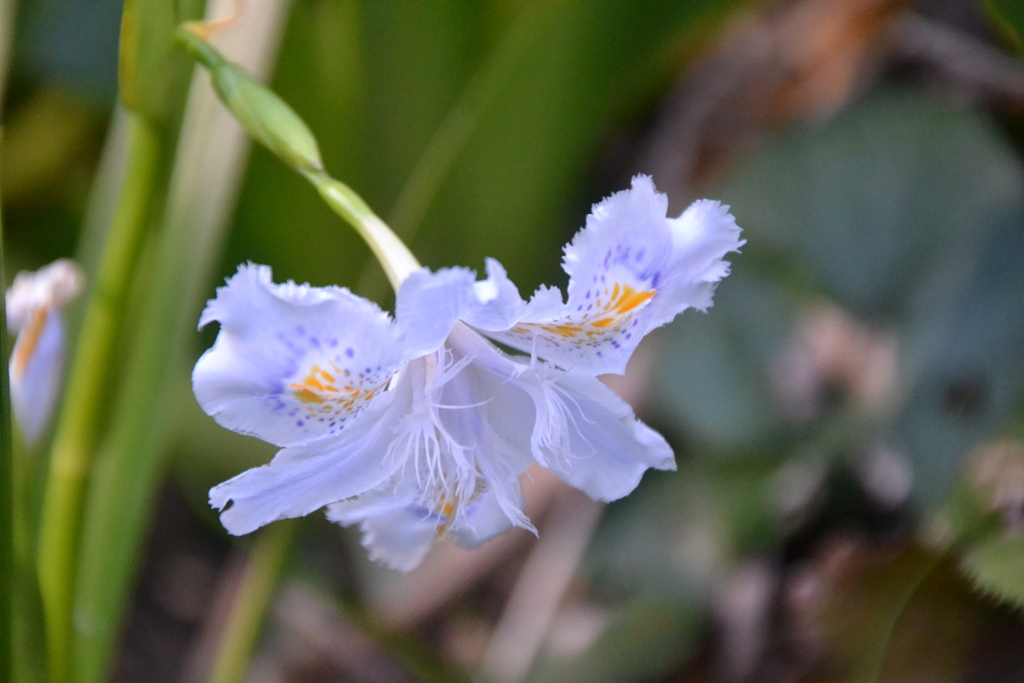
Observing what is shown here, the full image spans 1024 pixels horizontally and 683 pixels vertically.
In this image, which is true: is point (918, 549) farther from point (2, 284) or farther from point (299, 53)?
point (299, 53)

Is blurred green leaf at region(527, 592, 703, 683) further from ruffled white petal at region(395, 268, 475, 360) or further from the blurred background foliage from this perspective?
ruffled white petal at region(395, 268, 475, 360)

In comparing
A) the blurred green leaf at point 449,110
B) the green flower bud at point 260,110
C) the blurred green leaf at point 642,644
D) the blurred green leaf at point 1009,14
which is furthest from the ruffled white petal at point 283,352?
the blurred green leaf at point 642,644

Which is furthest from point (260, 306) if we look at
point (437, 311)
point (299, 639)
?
point (299, 639)

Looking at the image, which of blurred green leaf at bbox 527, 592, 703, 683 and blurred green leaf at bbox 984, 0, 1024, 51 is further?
blurred green leaf at bbox 527, 592, 703, 683

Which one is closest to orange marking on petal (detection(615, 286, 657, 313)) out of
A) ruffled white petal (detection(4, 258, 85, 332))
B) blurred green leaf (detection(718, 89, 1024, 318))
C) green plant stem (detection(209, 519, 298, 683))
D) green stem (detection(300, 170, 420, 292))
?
green stem (detection(300, 170, 420, 292))

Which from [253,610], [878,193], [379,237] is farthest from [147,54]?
[878,193]

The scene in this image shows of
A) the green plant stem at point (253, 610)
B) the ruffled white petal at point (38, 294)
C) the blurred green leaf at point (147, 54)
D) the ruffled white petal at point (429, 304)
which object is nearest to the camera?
the ruffled white petal at point (429, 304)

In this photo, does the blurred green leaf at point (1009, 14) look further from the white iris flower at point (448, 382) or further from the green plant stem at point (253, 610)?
the green plant stem at point (253, 610)
